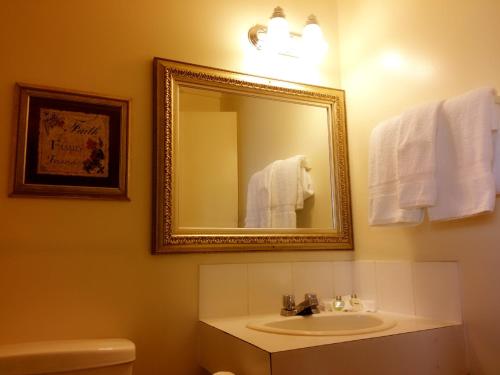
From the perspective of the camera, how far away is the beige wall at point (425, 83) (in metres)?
1.19

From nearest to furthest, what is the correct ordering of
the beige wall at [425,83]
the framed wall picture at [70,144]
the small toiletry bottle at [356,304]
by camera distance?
1. the beige wall at [425,83]
2. the framed wall picture at [70,144]
3. the small toiletry bottle at [356,304]

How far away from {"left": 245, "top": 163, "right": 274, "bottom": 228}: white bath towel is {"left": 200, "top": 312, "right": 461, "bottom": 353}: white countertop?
354 mm

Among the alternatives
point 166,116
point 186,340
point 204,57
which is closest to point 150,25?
point 204,57

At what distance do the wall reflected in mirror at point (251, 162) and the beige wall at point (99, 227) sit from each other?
0.13 m

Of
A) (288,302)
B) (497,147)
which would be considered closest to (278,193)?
(288,302)

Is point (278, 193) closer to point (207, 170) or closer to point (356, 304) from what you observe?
point (207, 170)

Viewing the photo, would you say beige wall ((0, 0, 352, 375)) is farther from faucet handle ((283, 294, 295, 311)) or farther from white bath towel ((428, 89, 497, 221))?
white bath towel ((428, 89, 497, 221))

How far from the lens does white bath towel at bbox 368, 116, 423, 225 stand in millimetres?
1320

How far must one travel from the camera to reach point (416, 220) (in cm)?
128

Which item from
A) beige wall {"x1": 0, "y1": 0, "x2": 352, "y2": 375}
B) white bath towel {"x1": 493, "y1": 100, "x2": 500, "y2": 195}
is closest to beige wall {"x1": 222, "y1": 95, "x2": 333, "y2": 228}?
beige wall {"x1": 0, "y1": 0, "x2": 352, "y2": 375}

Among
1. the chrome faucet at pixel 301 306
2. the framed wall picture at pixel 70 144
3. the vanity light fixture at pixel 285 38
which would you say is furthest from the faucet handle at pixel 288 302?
the vanity light fixture at pixel 285 38

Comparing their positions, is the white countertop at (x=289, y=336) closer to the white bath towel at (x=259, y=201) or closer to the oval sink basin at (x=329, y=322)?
the oval sink basin at (x=329, y=322)

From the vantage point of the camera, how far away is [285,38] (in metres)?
1.65

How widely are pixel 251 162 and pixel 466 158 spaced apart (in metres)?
0.75
